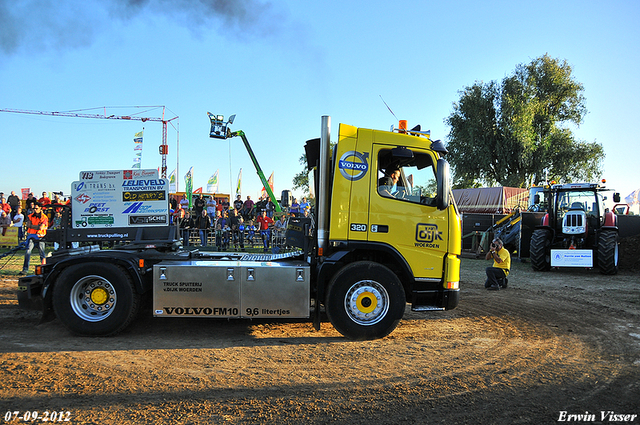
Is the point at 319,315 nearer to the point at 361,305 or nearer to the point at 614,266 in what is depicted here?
the point at 361,305

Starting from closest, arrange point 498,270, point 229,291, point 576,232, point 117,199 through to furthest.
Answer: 1. point 229,291
2. point 117,199
3. point 498,270
4. point 576,232

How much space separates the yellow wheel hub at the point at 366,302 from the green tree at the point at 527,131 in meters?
31.1

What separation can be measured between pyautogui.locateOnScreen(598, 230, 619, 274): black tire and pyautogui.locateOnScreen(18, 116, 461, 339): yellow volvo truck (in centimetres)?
977

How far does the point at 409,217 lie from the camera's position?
6.09 meters

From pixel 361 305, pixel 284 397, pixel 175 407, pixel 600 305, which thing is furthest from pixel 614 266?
pixel 175 407

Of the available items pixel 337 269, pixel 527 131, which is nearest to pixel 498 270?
pixel 337 269

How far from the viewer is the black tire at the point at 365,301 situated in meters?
5.98

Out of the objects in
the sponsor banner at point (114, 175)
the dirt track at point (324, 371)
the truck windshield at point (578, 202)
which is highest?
the truck windshield at point (578, 202)

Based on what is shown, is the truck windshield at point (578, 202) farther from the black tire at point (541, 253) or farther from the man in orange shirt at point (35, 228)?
the man in orange shirt at point (35, 228)

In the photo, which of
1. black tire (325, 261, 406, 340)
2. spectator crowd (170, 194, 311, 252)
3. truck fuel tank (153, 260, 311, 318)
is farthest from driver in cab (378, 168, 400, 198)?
spectator crowd (170, 194, 311, 252)

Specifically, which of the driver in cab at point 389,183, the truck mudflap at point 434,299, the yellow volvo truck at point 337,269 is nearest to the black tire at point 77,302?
the yellow volvo truck at point 337,269

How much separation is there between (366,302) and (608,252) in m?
10.9

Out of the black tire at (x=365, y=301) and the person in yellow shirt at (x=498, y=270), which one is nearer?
the black tire at (x=365, y=301)

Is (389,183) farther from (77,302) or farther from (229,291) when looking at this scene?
(77,302)
